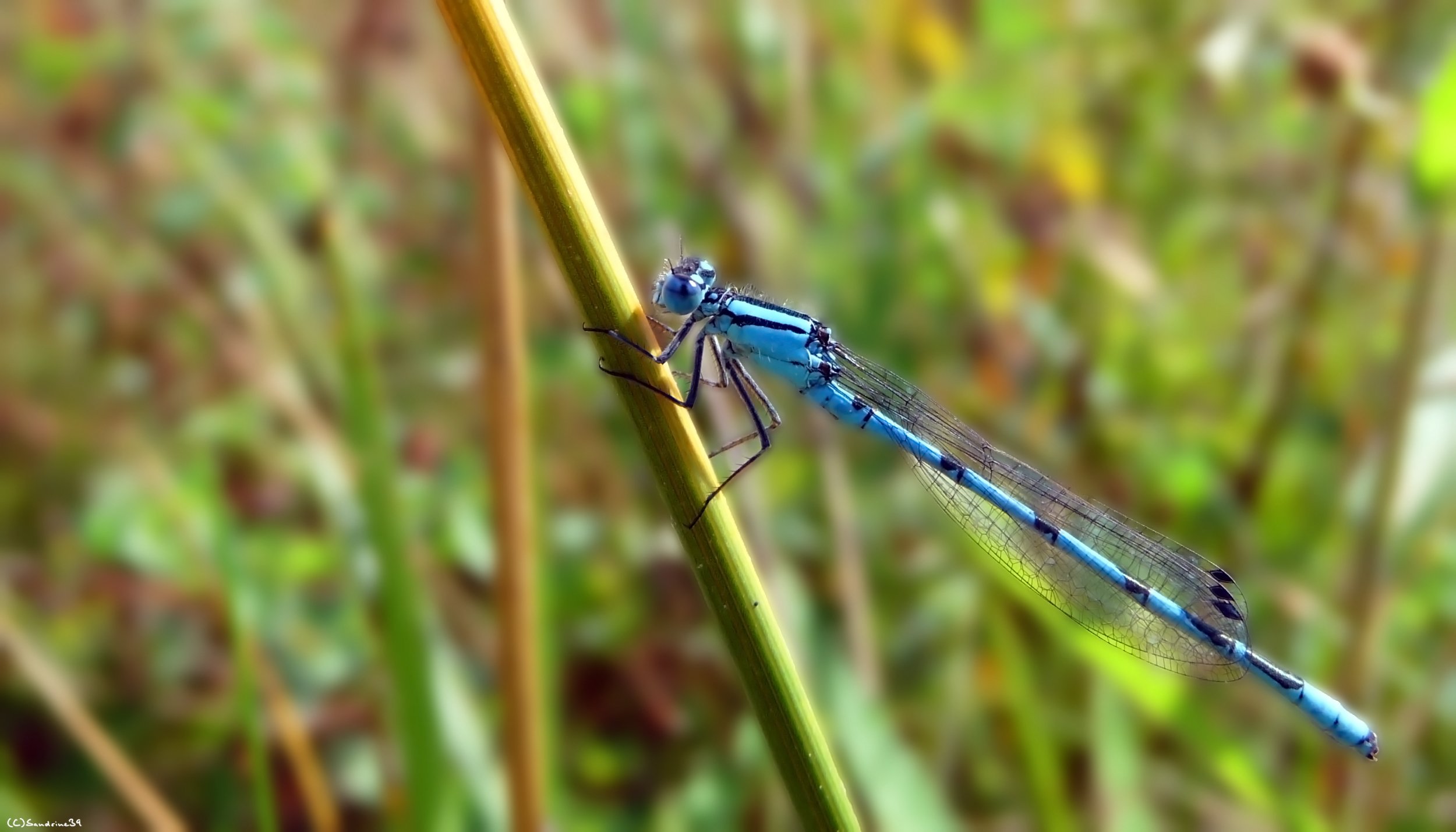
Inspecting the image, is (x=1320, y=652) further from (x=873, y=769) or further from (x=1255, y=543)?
(x=873, y=769)

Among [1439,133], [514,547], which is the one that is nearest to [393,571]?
[514,547]

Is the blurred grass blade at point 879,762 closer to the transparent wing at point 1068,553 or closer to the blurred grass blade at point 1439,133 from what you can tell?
the transparent wing at point 1068,553

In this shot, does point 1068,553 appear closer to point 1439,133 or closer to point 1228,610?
point 1228,610

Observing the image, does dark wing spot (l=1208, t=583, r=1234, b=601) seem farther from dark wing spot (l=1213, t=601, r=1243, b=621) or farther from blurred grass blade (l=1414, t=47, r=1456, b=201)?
blurred grass blade (l=1414, t=47, r=1456, b=201)

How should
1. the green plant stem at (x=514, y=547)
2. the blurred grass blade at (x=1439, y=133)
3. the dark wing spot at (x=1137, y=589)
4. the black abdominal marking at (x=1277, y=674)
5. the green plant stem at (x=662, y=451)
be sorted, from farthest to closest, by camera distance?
1. the dark wing spot at (x=1137, y=589)
2. the black abdominal marking at (x=1277, y=674)
3. the blurred grass blade at (x=1439, y=133)
4. the green plant stem at (x=514, y=547)
5. the green plant stem at (x=662, y=451)

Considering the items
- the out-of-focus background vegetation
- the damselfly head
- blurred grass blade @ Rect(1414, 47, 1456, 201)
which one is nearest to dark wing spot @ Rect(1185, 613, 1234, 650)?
the out-of-focus background vegetation

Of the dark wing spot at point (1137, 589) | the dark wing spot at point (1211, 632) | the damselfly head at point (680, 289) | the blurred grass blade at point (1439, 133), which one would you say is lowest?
the dark wing spot at point (1211, 632)

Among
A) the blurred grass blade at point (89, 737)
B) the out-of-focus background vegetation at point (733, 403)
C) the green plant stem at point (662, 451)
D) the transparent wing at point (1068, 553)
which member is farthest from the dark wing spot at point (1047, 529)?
the blurred grass blade at point (89, 737)
